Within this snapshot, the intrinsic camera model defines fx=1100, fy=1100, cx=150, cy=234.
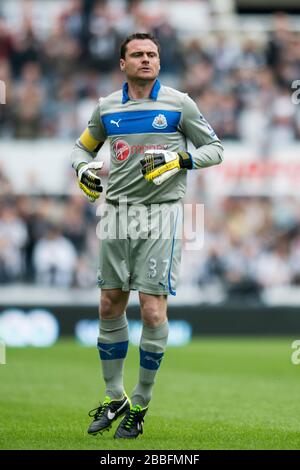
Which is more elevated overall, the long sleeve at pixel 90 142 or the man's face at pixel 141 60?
the man's face at pixel 141 60

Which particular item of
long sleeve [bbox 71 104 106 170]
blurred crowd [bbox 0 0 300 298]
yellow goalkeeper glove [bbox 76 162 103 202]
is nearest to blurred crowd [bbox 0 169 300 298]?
blurred crowd [bbox 0 0 300 298]

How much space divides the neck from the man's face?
6 cm

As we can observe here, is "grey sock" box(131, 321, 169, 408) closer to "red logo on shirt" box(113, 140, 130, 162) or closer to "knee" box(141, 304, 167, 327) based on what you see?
"knee" box(141, 304, 167, 327)

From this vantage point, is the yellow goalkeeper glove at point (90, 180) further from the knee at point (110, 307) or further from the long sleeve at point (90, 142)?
the knee at point (110, 307)

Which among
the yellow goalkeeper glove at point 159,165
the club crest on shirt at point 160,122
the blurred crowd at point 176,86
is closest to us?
the yellow goalkeeper glove at point 159,165

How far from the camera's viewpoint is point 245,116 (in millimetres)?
19969

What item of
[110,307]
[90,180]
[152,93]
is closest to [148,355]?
[110,307]

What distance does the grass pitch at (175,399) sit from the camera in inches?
271

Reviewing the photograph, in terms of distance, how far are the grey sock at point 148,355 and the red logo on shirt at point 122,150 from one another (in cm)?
113

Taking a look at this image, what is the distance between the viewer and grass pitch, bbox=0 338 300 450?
22.6ft

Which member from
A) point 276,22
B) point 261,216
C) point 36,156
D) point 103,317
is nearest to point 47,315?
point 36,156

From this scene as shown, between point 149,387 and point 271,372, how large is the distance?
5157 millimetres

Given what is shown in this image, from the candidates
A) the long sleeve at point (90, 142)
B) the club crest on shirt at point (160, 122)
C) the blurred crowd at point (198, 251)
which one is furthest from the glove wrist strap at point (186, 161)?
the blurred crowd at point (198, 251)

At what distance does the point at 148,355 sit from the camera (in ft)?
23.6
